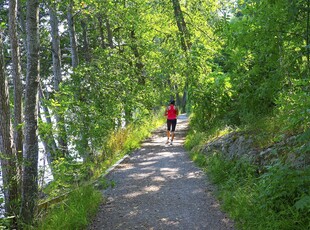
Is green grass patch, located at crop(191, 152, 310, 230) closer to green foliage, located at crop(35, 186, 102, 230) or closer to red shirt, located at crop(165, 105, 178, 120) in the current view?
green foliage, located at crop(35, 186, 102, 230)

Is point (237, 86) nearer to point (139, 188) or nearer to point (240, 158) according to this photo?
point (240, 158)

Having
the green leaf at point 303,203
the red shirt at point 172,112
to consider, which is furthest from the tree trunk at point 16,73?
the red shirt at point 172,112

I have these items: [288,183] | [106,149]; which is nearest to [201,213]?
[288,183]

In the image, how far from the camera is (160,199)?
615 cm

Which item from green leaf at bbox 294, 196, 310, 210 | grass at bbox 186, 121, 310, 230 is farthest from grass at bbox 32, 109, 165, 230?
green leaf at bbox 294, 196, 310, 210

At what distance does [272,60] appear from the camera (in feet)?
18.7

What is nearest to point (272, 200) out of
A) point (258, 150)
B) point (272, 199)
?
point (272, 199)

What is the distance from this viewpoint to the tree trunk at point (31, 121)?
5176 millimetres

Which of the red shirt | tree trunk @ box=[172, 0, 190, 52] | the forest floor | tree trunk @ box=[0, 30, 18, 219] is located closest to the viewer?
the forest floor

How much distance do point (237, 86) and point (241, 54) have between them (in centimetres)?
208

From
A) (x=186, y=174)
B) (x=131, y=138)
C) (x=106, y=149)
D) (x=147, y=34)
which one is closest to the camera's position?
(x=186, y=174)

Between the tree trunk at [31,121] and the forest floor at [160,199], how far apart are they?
4.10 feet

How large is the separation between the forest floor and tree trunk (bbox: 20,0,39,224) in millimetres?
1250

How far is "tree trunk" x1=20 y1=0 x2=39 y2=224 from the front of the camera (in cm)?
518
